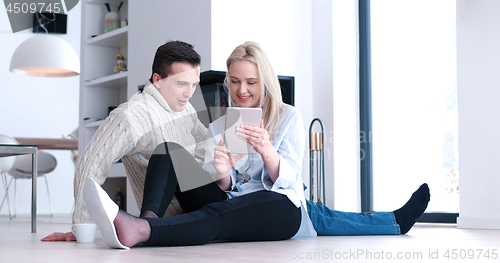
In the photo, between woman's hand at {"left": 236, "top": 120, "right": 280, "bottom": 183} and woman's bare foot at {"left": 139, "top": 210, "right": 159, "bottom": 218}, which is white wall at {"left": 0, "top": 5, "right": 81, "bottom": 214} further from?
woman's hand at {"left": 236, "top": 120, "right": 280, "bottom": 183}

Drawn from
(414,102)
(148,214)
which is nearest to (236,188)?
(148,214)

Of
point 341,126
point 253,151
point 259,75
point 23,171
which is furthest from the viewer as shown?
point 23,171

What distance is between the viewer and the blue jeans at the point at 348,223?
2.26m

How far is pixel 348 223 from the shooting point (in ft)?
7.56

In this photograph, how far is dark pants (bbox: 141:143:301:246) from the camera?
5.33ft

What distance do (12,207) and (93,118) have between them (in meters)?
2.36

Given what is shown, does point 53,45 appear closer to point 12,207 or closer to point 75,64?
point 75,64

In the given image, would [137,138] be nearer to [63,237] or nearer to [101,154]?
[101,154]

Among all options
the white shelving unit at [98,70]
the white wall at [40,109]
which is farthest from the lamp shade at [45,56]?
the white wall at [40,109]

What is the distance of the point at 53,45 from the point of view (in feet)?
15.8

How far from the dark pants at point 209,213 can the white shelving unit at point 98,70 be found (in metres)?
3.11

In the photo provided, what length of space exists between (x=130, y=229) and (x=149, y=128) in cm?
55

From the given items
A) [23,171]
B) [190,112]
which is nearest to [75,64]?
[23,171]

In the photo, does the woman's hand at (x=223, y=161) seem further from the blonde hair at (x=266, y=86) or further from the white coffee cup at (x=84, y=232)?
the white coffee cup at (x=84, y=232)
